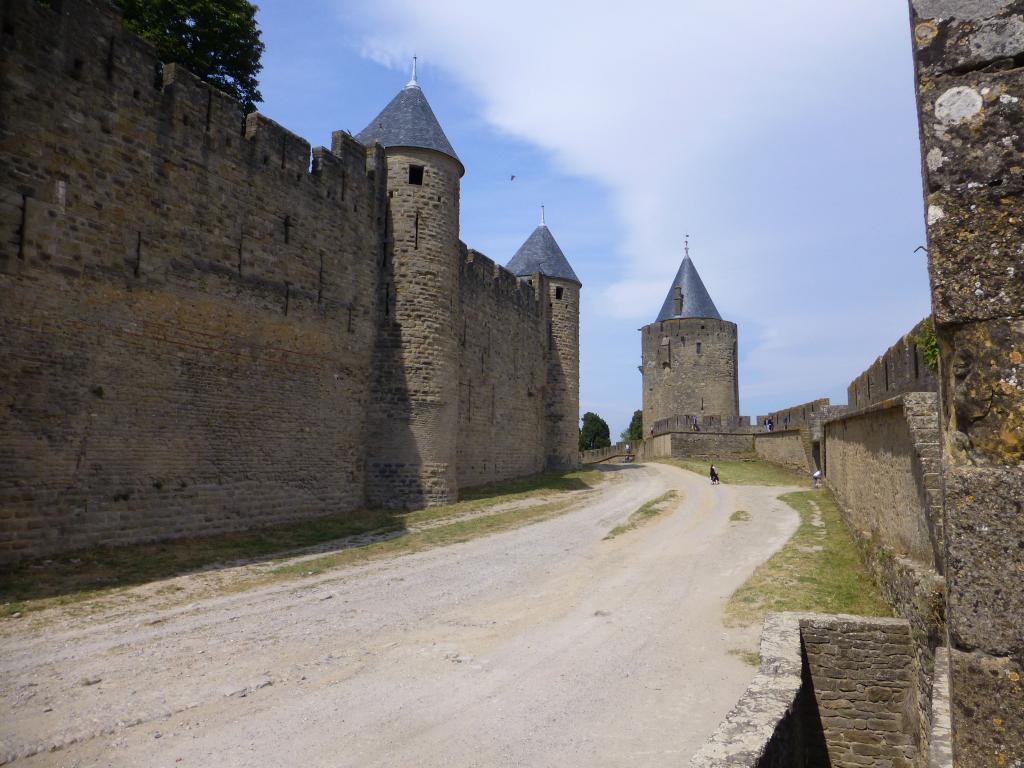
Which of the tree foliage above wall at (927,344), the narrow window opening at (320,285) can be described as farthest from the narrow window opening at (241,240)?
the tree foliage above wall at (927,344)

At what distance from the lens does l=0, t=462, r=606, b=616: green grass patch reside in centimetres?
855

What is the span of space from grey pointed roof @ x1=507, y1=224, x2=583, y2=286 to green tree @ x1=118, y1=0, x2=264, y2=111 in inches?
491

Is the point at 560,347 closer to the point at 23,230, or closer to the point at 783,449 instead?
the point at 783,449

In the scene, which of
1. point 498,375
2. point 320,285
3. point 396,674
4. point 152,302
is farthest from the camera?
point 498,375

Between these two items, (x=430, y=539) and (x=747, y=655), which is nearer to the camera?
(x=747, y=655)

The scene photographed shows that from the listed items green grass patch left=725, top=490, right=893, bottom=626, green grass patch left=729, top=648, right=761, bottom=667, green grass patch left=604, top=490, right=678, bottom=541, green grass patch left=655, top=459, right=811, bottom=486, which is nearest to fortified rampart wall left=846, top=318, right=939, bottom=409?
green grass patch left=725, top=490, right=893, bottom=626

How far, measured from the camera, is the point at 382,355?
56.2ft

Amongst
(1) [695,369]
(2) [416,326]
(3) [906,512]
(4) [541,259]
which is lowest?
(3) [906,512]

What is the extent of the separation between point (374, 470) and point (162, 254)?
7284mm

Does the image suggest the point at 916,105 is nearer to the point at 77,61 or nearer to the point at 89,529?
the point at 89,529

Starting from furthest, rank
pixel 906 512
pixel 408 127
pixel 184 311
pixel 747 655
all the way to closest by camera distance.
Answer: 1. pixel 408 127
2. pixel 184 311
3. pixel 906 512
4. pixel 747 655

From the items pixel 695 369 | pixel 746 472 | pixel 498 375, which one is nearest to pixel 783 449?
pixel 746 472

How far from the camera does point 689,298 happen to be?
50656mm

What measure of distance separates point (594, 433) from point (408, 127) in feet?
146
